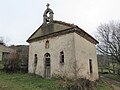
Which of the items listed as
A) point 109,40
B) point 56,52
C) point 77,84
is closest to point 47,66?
point 56,52

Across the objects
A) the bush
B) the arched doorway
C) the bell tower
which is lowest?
the bush

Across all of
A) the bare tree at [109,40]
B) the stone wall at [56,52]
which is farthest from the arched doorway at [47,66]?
the bare tree at [109,40]

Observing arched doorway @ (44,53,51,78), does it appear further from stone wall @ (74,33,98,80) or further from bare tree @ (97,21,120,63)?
bare tree @ (97,21,120,63)

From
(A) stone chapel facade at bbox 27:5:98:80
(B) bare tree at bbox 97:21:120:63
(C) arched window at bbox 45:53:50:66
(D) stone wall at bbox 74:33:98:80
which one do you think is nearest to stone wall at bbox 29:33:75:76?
(A) stone chapel facade at bbox 27:5:98:80

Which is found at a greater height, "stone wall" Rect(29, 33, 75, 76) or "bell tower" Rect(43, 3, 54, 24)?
"bell tower" Rect(43, 3, 54, 24)

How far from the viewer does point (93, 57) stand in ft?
72.0

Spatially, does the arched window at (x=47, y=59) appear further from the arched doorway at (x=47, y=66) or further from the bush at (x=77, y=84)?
the bush at (x=77, y=84)

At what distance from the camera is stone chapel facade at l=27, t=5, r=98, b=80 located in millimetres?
17984

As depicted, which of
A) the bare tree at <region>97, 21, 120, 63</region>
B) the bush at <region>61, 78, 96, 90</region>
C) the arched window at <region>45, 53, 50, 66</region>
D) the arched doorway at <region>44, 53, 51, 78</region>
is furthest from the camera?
the bare tree at <region>97, 21, 120, 63</region>

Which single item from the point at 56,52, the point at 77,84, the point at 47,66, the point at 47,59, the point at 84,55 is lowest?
the point at 77,84

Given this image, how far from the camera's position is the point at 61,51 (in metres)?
19.0

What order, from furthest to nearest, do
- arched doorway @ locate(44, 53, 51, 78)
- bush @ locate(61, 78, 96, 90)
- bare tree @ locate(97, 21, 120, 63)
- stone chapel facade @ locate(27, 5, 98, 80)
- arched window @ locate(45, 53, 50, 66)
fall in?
bare tree @ locate(97, 21, 120, 63) → arched window @ locate(45, 53, 50, 66) → arched doorway @ locate(44, 53, 51, 78) → stone chapel facade @ locate(27, 5, 98, 80) → bush @ locate(61, 78, 96, 90)

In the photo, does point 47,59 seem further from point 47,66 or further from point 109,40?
point 109,40

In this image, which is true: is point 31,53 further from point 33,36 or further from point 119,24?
point 119,24
